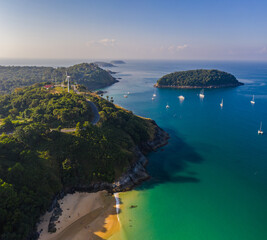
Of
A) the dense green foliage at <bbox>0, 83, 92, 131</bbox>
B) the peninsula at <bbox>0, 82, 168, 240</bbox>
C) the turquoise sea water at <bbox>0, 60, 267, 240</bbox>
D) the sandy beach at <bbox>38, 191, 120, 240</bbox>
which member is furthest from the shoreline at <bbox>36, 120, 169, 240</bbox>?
the dense green foliage at <bbox>0, 83, 92, 131</bbox>

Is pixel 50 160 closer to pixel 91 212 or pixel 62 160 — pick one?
pixel 62 160

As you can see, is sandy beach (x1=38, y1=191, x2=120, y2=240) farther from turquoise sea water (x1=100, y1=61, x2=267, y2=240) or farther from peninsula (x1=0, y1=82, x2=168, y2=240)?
turquoise sea water (x1=100, y1=61, x2=267, y2=240)

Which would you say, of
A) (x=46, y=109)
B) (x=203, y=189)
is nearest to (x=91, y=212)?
(x=203, y=189)

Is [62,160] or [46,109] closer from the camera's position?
[62,160]

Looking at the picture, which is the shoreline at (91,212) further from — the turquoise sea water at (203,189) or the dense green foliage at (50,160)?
the turquoise sea water at (203,189)

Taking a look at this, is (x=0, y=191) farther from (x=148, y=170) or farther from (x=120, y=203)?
(x=148, y=170)

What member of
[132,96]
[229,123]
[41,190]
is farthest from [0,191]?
[132,96]
